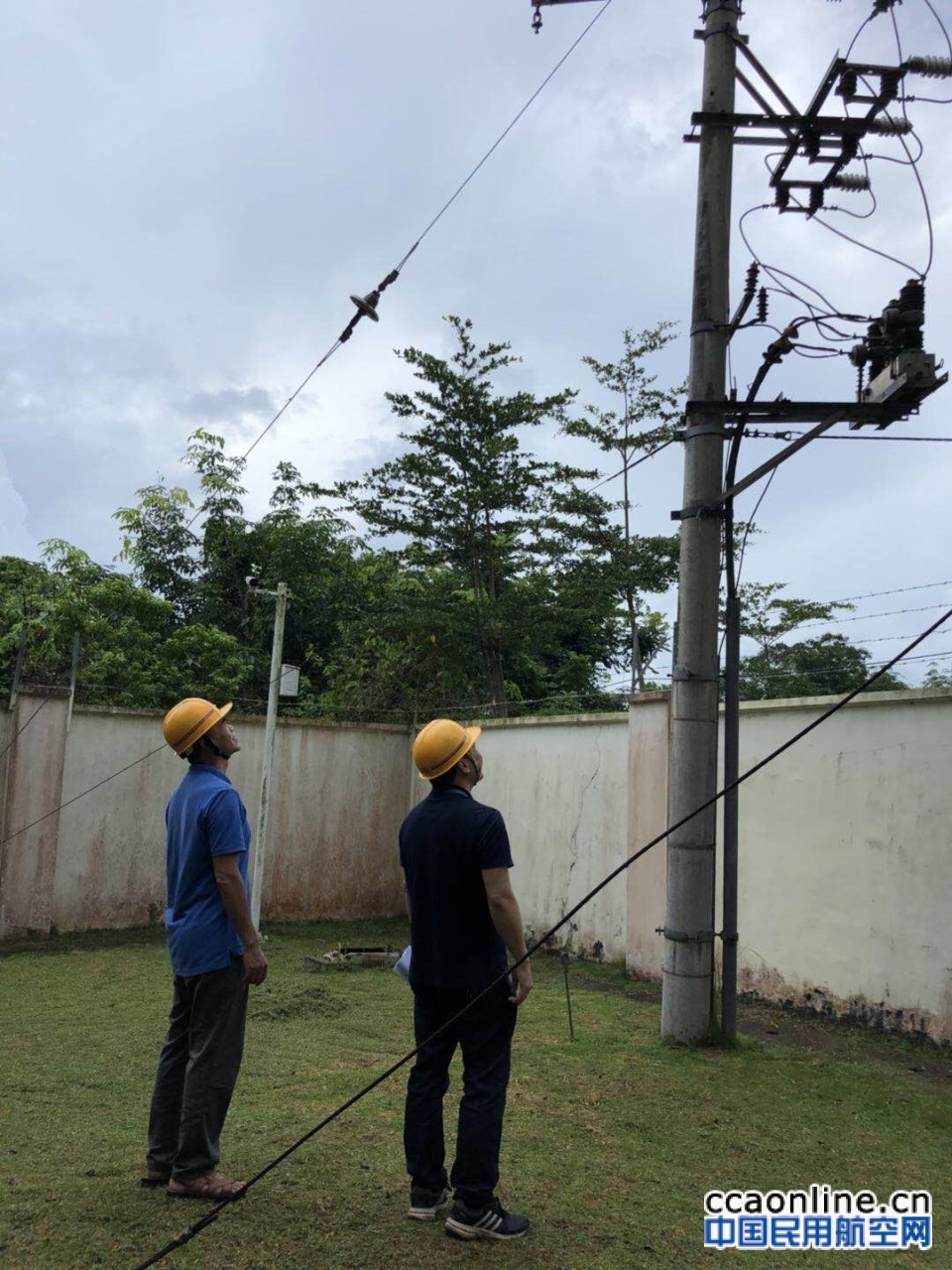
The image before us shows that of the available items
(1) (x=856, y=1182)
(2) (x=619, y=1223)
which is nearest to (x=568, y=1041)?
(1) (x=856, y=1182)

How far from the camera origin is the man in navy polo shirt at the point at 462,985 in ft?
11.8

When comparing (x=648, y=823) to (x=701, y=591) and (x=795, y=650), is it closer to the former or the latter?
(x=701, y=591)

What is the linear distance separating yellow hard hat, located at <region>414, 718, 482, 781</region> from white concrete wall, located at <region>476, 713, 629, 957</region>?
625 centimetres

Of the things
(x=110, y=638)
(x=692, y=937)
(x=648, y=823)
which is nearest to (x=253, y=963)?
(x=692, y=937)

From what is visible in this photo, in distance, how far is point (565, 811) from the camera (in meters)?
11.0

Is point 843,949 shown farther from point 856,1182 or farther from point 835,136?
point 835,136

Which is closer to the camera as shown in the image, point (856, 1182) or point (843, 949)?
point (856, 1182)

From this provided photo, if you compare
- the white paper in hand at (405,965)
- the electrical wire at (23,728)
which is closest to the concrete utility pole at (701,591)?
the white paper in hand at (405,965)

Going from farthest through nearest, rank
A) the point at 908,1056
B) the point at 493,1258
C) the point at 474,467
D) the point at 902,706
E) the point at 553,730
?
the point at 474,467 → the point at 553,730 → the point at 902,706 → the point at 908,1056 → the point at 493,1258

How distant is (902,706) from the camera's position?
717 cm

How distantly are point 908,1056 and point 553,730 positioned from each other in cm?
522

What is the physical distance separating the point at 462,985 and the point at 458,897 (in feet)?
0.96

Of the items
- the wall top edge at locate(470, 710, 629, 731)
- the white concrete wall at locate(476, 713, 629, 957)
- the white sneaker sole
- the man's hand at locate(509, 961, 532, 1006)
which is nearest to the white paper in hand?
the man's hand at locate(509, 961, 532, 1006)

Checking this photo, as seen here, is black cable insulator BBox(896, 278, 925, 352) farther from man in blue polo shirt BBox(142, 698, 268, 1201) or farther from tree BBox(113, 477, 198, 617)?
tree BBox(113, 477, 198, 617)
